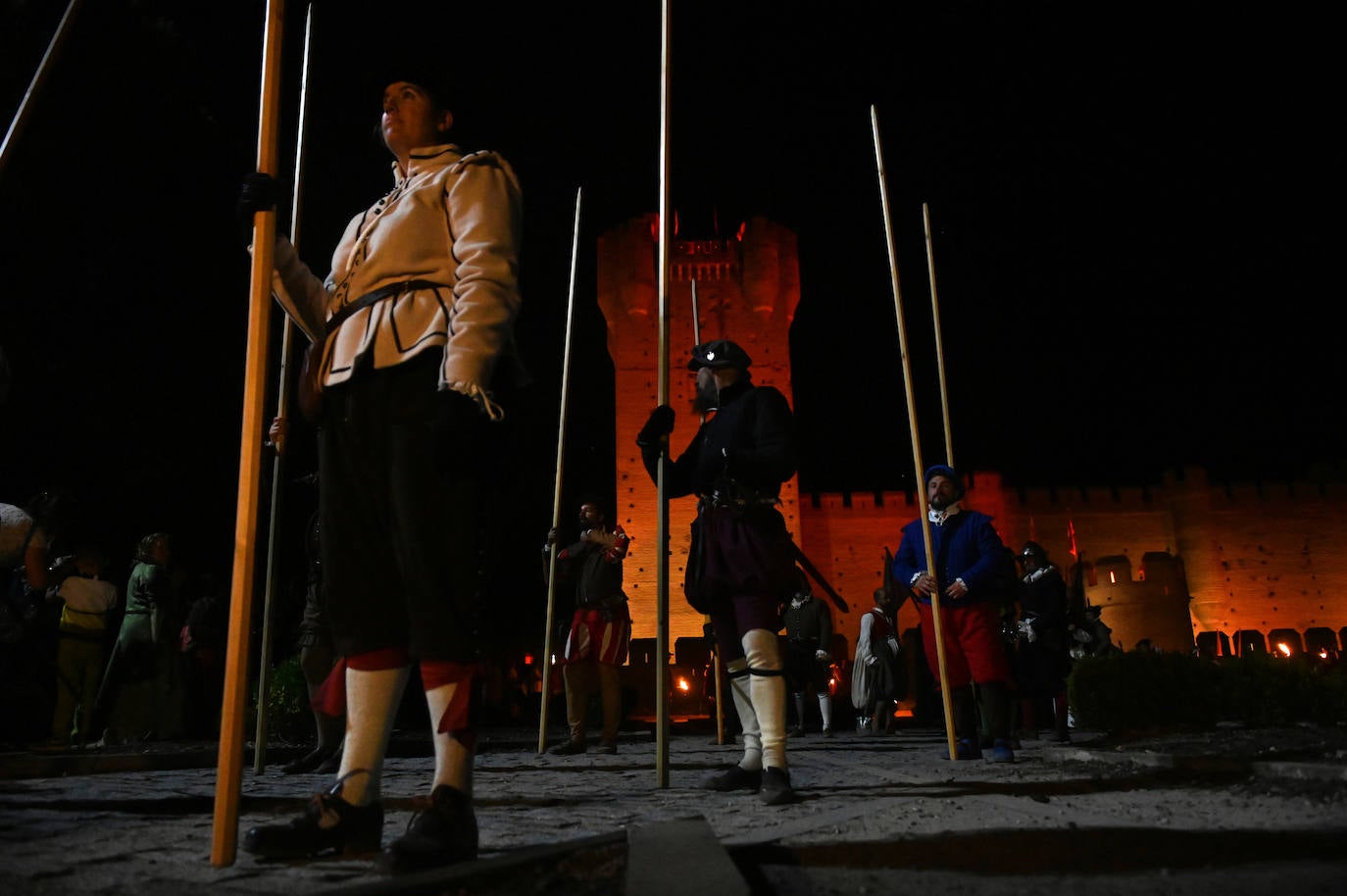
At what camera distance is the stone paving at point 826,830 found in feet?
5.86

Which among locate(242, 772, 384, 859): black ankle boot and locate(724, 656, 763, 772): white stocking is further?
locate(724, 656, 763, 772): white stocking

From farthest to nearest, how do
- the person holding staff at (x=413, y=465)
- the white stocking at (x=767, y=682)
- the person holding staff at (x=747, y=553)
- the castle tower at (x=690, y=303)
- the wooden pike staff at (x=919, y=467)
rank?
1. the castle tower at (x=690, y=303)
2. the wooden pike staff at (x=919, y=467)
3. the person holding staff at (x=747, y=553)
4. the white stocking at (x=767, y=682)
5. the person holding staff at (x=413, y=465)

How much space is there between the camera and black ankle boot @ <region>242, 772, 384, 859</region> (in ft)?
6.79

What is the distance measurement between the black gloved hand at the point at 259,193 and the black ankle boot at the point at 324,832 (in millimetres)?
1354

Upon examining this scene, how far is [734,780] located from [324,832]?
6.18 feet

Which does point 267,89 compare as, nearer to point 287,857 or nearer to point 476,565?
point 476,565

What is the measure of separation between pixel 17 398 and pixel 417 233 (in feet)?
35.0

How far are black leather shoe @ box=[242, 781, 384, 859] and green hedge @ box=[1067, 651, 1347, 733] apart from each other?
232 inches

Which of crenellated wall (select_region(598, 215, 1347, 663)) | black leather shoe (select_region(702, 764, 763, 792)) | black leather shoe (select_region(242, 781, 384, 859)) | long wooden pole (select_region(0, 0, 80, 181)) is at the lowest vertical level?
black leather shoe (select_region(702, 764, 763, 792))

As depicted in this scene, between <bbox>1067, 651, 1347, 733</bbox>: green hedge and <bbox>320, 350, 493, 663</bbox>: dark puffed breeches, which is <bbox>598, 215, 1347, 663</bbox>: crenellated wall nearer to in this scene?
<bbox>1067, 651, 1347, 733</bbox>: green hedge

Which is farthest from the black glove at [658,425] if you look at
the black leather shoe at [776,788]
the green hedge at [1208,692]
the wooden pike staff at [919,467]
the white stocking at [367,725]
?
the green hedge at [1208,692]

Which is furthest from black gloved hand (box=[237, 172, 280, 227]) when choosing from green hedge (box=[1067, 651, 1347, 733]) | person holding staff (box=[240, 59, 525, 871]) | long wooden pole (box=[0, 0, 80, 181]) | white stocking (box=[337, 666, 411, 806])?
green hedge (box=[1067, 651, 1347, 733])

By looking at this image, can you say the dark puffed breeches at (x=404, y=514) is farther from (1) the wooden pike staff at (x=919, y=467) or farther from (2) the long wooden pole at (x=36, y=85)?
(1) the wooden pike staff at (x=919, y=467)

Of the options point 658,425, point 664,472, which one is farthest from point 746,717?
point 658,425
